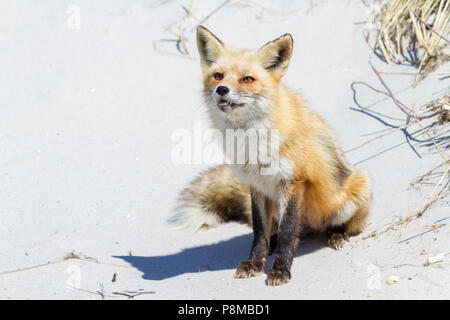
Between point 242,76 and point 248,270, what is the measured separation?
1371 mm

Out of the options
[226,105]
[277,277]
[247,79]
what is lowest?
[277,277]

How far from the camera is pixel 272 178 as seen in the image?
Result: 13.5ft

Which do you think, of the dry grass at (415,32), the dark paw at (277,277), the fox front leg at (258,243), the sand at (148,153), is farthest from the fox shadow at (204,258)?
Result: the dry grass at (415,32)

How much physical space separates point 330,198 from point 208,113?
112 centimetres

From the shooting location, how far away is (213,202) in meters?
5.21

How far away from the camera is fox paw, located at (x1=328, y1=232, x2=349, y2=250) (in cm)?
458

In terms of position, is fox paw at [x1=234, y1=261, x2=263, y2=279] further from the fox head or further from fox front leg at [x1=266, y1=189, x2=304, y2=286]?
the fox head

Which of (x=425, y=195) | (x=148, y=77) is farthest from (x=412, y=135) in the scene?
(x=148, y=77)

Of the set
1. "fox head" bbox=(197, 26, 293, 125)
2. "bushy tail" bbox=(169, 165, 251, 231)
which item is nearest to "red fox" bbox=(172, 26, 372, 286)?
"fox head" bbox=(197, 26, 293, 125)

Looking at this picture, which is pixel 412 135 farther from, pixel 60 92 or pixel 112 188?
pixel 60 92

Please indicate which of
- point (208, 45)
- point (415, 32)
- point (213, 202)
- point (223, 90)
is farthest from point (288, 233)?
point (415, 32)

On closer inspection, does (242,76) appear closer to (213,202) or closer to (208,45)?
(208,45)

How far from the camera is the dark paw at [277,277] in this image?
3.91m
